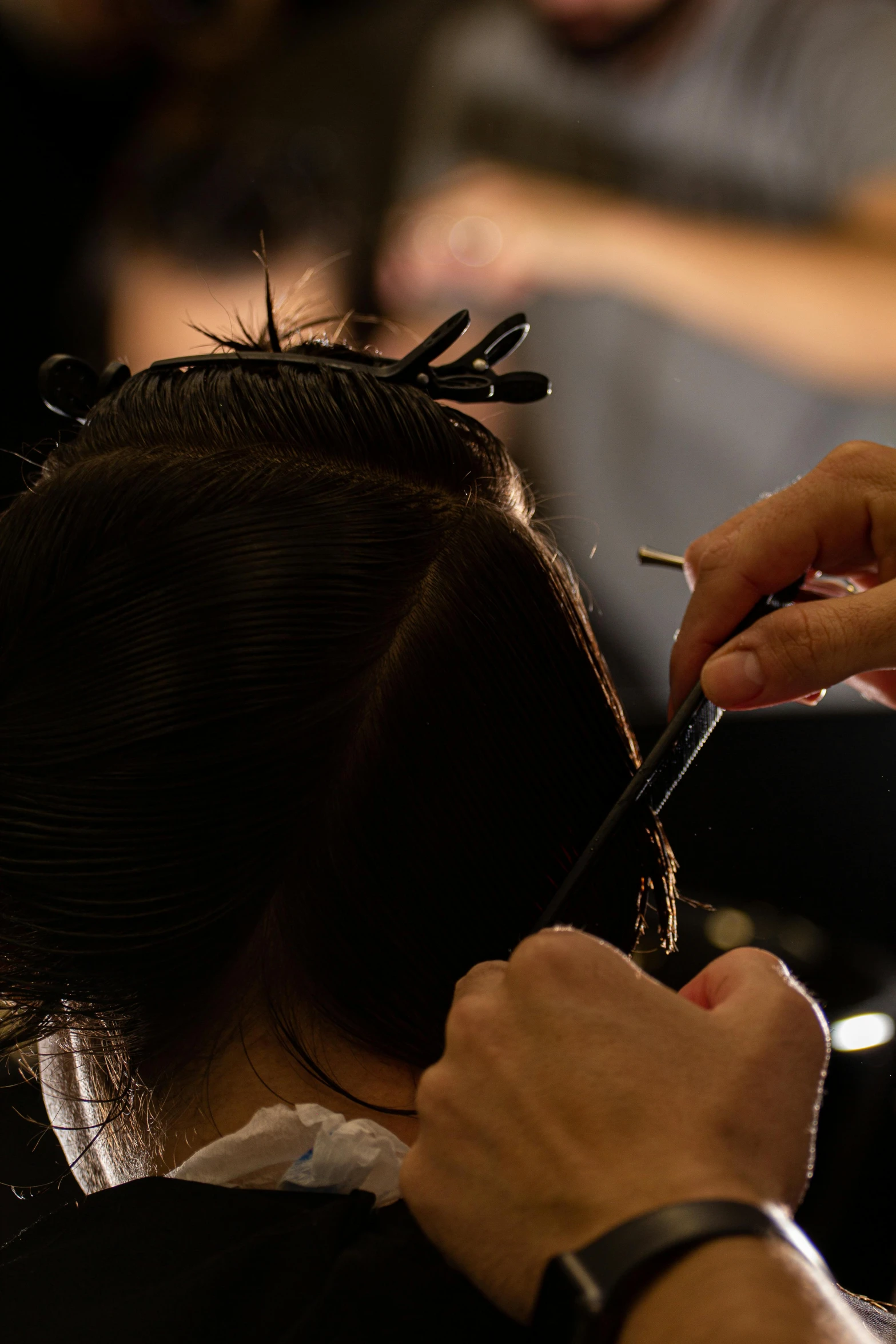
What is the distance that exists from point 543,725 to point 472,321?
1.12 m

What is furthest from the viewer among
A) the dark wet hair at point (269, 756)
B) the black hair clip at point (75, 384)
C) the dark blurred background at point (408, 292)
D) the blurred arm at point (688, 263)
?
the blurred arm at point (688, 263)

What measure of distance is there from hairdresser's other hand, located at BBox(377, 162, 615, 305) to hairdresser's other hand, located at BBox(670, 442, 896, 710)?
2.89ft

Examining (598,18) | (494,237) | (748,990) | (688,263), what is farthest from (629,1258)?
(598,18)

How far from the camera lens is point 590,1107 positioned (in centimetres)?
45

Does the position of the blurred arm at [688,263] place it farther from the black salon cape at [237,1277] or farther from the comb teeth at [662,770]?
the black salon cape at [237,1277]

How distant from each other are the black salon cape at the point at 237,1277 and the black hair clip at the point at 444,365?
0.58 m

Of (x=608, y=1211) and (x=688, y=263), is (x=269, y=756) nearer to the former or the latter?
(x=608, y=1211)

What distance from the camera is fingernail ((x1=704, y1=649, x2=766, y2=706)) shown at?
2.30 feet

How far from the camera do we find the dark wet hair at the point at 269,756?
0.62 m

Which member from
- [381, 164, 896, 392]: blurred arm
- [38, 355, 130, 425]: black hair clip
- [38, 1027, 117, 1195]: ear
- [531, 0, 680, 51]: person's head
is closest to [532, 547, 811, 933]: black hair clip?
[38, 1027, 117, 1195]: ear

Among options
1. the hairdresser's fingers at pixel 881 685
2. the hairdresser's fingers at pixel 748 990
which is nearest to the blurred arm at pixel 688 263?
the hairdresser's fingers at pixel 881 685

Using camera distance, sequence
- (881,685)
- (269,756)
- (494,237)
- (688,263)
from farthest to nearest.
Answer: (494,237), (688,263), (881,685), (269,756)

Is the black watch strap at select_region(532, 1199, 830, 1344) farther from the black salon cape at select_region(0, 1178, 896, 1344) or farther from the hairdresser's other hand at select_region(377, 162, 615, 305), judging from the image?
the hairdresser's other hand at select_region(377, 162, 615, 305)

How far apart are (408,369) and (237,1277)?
2.04ft
